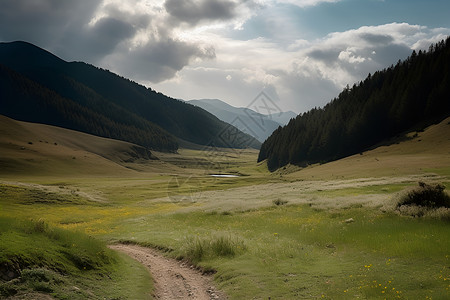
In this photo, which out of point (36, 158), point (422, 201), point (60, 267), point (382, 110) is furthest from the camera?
point (36, 158)

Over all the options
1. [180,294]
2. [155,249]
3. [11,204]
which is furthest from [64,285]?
[11,204]

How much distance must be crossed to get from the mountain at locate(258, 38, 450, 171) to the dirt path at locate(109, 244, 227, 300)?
111 metres

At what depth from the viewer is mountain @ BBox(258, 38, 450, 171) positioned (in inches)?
4336

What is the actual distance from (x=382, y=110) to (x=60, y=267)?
13052cm

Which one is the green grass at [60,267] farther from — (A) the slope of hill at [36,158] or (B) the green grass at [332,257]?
(A) the slope of hill at [36,158]

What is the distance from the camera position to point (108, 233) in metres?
32.2

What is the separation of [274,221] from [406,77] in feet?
392

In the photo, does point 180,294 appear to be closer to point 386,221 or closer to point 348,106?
point 386,221

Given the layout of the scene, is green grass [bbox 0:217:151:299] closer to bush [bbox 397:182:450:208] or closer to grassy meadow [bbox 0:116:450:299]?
grassy meadow [bbox 0:116:450:299]

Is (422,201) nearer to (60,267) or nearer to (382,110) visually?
(60,267)

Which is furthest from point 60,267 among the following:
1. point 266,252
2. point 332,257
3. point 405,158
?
point 405,158

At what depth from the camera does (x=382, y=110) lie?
396 ft

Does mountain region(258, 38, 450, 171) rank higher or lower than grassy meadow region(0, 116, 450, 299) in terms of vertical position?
higher

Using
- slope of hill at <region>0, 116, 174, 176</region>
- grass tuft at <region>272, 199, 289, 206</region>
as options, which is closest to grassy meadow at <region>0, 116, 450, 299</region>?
grass tuft at <region>272, 199, 289, 206</region>
